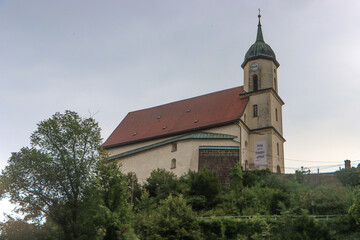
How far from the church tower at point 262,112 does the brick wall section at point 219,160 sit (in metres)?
1.47

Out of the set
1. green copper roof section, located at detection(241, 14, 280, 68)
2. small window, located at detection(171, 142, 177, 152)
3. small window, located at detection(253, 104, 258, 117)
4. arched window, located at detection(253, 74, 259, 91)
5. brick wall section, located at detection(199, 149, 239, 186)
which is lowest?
brick wall section, located at detection(199, 149, 239, 186)

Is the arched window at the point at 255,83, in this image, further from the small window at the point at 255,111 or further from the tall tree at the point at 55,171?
the tall tree at the point at 55,171

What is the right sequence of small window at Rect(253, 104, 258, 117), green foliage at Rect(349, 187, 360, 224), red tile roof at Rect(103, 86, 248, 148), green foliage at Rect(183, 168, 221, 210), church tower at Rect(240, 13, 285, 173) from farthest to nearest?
1. red tile roof at Rect(103, 86, 248, 148)
2. small window at Rect(253, 104, 258, 117)
3. church tower at Rect(240, 13, 285, 173)
4. green foliage at Rect(183, 168, 221, 210)
5. green foliage at Rect(349, 187, 360, 224)

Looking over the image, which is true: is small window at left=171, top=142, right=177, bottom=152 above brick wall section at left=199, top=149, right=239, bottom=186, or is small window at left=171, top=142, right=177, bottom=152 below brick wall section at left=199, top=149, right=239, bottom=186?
above

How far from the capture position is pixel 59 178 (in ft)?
92.4

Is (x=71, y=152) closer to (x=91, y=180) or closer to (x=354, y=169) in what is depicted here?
(x=91, y=180)

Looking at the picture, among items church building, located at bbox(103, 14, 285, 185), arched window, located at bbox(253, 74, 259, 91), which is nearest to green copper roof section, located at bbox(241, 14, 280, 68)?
church building, located at bbox(103, 14, 285, 185)

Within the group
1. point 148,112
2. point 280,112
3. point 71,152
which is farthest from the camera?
point 148,112

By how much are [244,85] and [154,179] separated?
48.8 feet

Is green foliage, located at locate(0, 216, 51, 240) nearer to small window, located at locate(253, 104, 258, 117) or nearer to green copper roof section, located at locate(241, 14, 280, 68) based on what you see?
small window, located at locate(253, 104, 258, 117)

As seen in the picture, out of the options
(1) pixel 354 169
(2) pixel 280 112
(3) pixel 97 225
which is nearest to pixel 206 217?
(3) pixel 97 225

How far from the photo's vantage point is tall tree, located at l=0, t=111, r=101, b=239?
2745 centimetres

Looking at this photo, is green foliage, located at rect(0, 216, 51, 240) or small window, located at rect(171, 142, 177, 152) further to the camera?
small window, located at rect(171, 142, 177, 152)

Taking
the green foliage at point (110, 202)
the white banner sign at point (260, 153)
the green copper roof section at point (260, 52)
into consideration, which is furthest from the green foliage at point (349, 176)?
the green foliage at point (110, 202)
